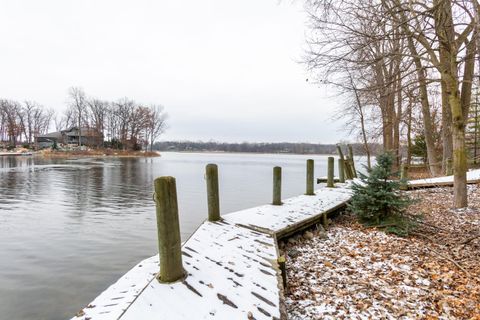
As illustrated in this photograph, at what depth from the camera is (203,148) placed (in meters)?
123

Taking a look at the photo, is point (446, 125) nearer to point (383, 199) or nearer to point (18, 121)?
point (383, 199)

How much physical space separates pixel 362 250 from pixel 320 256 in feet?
2.73

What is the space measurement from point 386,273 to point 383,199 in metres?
2.59

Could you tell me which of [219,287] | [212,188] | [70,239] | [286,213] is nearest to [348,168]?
[286,213]

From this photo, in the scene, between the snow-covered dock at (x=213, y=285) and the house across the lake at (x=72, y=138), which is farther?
the house across the lake at (x=72, y=138)

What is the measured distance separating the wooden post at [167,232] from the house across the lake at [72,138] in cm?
7165

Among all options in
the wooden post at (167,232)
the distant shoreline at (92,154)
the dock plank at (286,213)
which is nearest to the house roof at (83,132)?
the distant shoreline at (92,154)

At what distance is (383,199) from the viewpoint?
22.2 feet

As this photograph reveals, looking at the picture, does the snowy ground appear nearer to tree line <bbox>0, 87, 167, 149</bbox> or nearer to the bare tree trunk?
the bare tree trunk

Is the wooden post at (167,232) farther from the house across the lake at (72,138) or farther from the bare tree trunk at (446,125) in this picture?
the house across the lake at (72,138)

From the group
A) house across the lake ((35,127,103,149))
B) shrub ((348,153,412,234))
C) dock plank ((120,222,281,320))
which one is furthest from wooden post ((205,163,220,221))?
house across the lake ((35,127,103,149))

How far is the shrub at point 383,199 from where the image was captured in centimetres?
666

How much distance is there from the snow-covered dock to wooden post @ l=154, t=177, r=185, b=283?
137mm

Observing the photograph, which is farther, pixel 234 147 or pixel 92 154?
pixel 234 147
